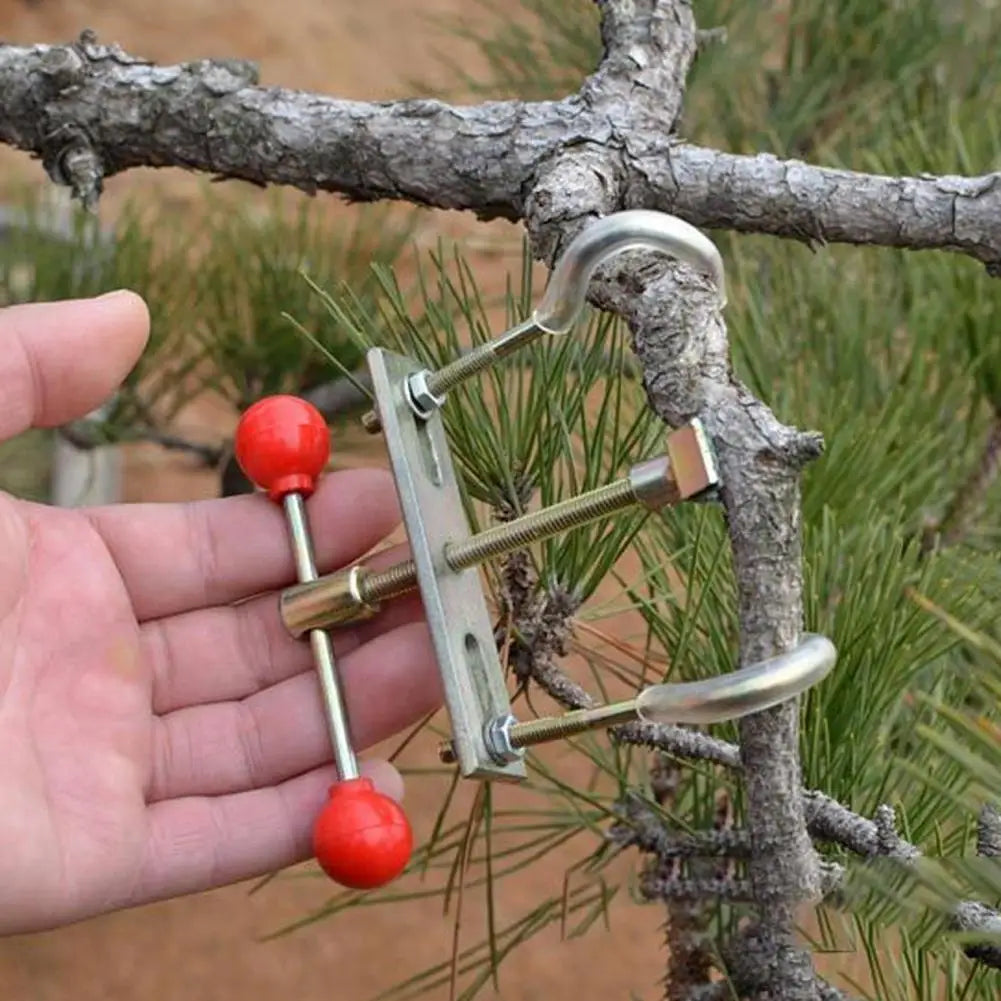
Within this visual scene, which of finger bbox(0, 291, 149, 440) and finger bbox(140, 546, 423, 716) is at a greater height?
finger bbox(0, 291, 149, 440)

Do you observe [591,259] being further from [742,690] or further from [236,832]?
[236,832]

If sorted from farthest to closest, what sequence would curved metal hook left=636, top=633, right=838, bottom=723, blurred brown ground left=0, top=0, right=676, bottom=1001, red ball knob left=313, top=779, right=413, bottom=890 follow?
blurred brown ground left=0, top=0, right=676, bottom=1001
red ball knob left=313, top=779, right=413, bottom=890
curved metal hook left=636, top=633, right=838, bottom=723

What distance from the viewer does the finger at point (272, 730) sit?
432 millimetres

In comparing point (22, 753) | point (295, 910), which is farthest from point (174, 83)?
point (295, 910)

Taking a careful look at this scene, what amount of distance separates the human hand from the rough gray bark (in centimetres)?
6

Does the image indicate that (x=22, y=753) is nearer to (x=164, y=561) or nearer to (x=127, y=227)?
(x=164, y=561)

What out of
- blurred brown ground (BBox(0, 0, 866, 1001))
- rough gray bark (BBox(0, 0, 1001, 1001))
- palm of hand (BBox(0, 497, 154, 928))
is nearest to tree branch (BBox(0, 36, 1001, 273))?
rough gray bark (BBox(0, 0, 1001, 1001))

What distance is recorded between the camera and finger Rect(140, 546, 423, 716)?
0.46 meters

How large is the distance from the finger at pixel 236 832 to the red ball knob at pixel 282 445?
86 mm

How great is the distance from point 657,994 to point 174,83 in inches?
26.6

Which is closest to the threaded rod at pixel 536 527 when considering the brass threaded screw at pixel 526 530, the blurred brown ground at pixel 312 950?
the brass threaded screw at pixel 526 530

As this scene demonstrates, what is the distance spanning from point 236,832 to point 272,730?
0.11ft

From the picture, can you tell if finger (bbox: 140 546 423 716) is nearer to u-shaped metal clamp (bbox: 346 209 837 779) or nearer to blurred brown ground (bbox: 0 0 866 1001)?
u-shaped metal clamp (bbox: 346 209 837 779)

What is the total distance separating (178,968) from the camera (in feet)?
2.88
